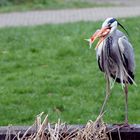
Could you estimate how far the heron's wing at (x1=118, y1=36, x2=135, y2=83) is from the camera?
12.1 feet

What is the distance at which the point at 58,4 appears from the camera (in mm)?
14883

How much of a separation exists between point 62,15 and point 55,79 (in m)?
5.83

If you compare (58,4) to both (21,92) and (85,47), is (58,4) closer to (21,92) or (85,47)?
(85,47)

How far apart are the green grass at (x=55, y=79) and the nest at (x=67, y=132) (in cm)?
210

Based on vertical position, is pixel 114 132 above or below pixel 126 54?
below

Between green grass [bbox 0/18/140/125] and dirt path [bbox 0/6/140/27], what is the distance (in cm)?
165

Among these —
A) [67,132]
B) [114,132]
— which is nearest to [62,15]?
[114,132]

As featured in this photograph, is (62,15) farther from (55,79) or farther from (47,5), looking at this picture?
(55,79)

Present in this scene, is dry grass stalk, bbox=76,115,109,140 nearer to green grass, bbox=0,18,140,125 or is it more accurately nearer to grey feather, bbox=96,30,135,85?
grey feather, bbox=96,30,135,85

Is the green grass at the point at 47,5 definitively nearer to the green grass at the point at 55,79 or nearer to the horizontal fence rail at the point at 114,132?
the green grass at the point at 55,79

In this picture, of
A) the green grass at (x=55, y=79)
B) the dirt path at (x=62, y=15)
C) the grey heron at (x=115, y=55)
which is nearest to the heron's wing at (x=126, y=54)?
the grey heron at (x=115, y=55)

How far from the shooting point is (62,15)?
524 inches

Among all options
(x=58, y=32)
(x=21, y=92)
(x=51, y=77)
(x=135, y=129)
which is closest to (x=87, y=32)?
(x=58, y=32)

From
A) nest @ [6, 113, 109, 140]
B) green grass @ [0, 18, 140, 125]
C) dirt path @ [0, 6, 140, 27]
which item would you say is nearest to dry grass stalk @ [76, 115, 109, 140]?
nest @ [6, 113, 109, 140]
